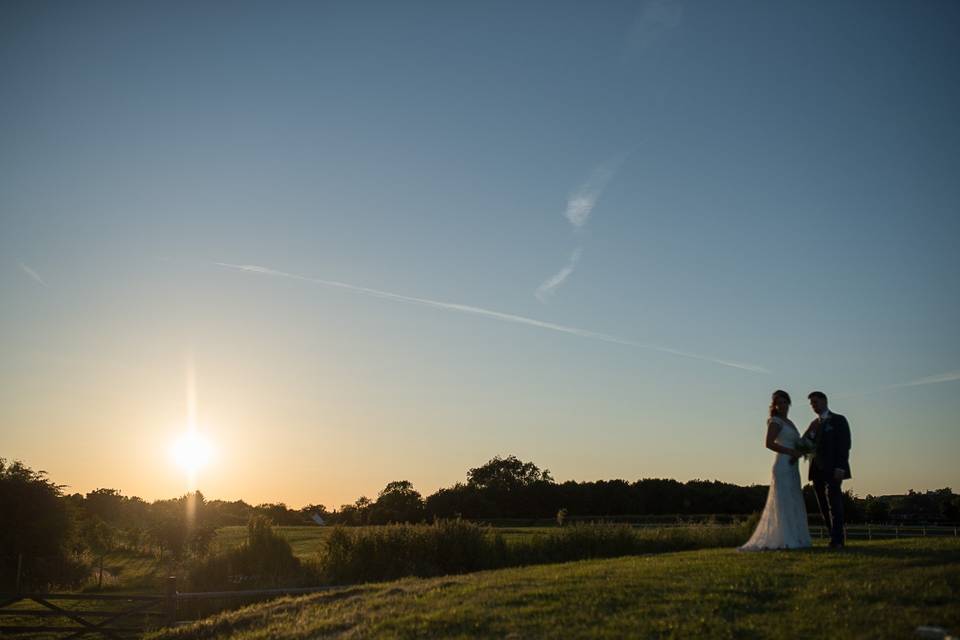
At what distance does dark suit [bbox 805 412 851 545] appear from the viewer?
16312 millimetres

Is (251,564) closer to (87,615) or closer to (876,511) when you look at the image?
(87,615)

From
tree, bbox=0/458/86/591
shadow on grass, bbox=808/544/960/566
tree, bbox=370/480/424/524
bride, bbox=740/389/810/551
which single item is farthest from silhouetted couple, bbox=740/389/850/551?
tree, bbox=370/480/424/524

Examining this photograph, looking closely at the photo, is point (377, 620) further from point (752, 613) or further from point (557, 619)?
point (752, 613)

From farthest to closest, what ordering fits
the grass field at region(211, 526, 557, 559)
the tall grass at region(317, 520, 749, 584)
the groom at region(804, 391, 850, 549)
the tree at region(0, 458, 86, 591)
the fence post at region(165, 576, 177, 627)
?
the tree at region(0, 458, 86, 591), the grass field at region(211, 526, 557, 559), the tall grass at region(317, 520, 749, 584), the fence post at region(165, 576, 177, 627), the groom at region(804, 391, 850, 549)

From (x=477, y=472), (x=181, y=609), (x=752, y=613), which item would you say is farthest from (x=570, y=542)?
(x=477, y=472)

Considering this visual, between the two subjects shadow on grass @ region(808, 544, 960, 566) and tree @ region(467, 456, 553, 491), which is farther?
tree @ region(467, 456, 553, 491)

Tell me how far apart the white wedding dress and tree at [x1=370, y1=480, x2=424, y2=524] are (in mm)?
56514

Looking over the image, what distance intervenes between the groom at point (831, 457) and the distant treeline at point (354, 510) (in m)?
21.0

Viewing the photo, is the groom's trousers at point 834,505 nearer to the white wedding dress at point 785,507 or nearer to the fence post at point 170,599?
the white wedding dress at point 785,507

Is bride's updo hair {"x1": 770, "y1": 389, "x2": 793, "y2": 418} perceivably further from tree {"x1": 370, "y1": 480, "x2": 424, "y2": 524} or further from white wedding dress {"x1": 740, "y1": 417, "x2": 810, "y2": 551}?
tree {"x1": 370, "y1": 480, "x2": 424, "y2": 524}

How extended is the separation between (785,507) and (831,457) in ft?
5.02

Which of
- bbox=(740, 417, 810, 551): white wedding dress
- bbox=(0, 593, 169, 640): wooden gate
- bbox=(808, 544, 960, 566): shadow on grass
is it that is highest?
bbox=(740, 417, 810, 551): white wedding dress

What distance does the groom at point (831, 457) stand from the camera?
16.3 meters

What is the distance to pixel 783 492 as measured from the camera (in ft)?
55.2
